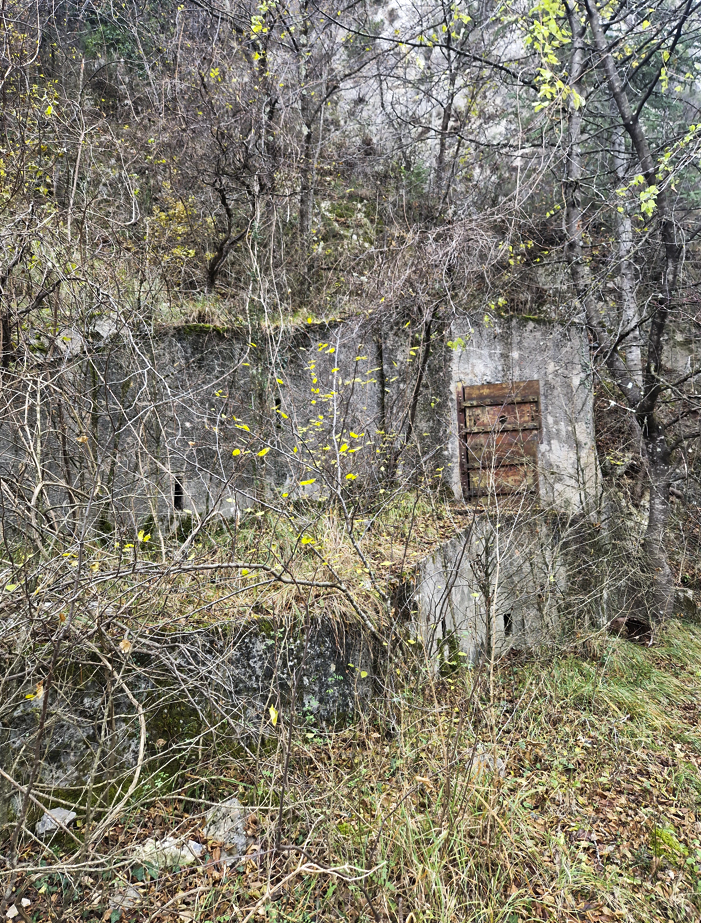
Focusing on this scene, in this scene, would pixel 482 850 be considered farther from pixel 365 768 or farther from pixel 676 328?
pixel 676 328

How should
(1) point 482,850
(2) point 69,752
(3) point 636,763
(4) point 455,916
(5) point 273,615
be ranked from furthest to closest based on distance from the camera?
1. (3) point 636,763
2. (5) point 273,615
3. (2) point 69,752
4. (1) point 482,850
5. (4) point 455,916

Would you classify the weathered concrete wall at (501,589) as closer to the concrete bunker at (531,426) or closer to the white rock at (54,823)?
the concrete bunker at (531,426)

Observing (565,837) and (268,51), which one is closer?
(565,837)

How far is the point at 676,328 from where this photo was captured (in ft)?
32.4

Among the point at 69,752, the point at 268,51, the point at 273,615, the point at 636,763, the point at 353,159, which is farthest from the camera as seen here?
the point at 353,159

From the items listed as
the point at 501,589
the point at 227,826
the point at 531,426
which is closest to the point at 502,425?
the point at 531,426

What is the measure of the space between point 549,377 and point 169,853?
5974 mm

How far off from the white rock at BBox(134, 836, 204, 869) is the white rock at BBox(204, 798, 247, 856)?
0.36 ft

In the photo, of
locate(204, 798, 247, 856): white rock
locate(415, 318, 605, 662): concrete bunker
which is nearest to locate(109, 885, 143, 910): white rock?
locate(204, 798, 247, 856): white rock

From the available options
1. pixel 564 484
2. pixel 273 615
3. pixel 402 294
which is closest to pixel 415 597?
pixel 273 615

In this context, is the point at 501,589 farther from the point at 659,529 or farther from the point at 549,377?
the point at 549,377

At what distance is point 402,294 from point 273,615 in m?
4.33

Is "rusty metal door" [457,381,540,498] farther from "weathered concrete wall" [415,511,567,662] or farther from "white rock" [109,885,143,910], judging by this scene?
"white rock" [109,885,143,910]

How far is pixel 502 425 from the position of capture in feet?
21.1
